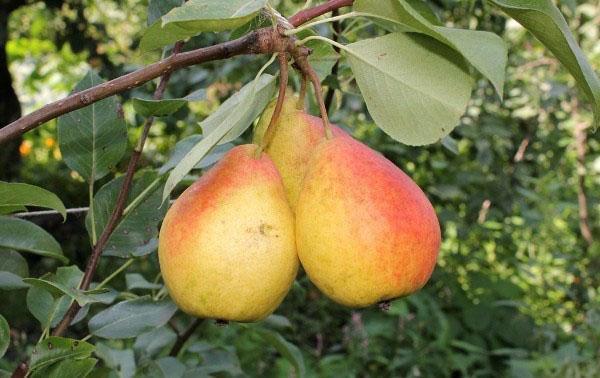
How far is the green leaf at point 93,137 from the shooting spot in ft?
2.71

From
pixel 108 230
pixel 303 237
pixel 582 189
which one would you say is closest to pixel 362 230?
pixel 303 237

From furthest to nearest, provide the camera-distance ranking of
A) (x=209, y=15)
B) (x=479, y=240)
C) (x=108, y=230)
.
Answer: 1. (x=479, y=240)
2. (x=108, y=230)
3. (x=209, y=15)

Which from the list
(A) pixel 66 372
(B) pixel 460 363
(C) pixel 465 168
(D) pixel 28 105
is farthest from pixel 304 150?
(D) pixel 28 105

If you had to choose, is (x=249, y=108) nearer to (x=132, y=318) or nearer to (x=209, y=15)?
(x=209, y=15)

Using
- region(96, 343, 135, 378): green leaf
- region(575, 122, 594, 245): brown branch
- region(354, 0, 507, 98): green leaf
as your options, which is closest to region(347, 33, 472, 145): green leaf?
region(354, 0, 507, 98): green leaf

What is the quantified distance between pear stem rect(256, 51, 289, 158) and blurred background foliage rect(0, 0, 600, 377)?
1.34 m

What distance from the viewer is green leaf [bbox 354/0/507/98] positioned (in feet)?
1.64

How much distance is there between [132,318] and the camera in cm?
87

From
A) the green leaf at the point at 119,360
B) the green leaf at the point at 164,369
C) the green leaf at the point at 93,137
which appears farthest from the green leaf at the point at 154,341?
the green leaf at the point at 93,137

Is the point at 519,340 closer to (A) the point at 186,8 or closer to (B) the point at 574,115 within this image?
(B) the point at 574,115

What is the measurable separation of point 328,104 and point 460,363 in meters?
1.43

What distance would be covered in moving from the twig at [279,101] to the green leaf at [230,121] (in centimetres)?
2

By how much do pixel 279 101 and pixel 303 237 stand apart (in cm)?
11

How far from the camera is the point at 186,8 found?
1.61 feet
